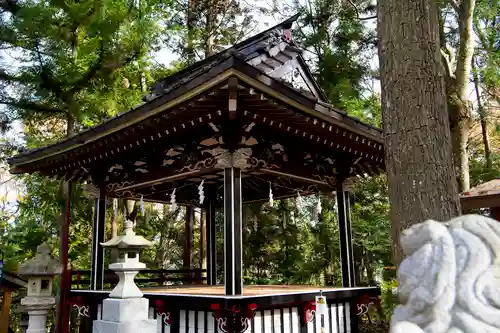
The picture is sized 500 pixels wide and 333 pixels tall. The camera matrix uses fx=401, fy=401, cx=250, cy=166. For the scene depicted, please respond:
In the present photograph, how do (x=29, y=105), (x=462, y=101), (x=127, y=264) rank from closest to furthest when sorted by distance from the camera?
1. (x=127, y=264)
2. (x=29, y=105)
3. (x=462, y=101)

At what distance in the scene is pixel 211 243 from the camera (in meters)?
9.49

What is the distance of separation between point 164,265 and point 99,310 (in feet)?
26.5

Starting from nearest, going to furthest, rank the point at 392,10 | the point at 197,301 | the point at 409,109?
the point at 409,109
the point at 392,10
the point at 197,301

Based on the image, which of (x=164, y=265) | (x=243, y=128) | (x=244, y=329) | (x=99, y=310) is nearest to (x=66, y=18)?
(x=243, y=128)

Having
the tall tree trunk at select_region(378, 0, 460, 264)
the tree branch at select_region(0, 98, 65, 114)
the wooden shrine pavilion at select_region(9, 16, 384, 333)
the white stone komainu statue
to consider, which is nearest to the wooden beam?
the wooden shrine pavilion at select_region(9, 16, 384, 333)

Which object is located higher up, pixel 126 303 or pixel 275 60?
pixel 275 60

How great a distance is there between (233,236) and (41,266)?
Result: 11.9 ft

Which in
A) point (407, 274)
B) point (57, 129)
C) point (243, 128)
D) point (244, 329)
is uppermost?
point (57, 129)

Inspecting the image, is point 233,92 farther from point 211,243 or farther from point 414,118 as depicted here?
point 211,243

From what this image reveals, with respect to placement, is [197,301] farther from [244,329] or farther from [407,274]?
[407,274]

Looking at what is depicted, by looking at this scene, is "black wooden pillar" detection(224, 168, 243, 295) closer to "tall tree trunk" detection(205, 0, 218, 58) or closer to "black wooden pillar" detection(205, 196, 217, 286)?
"black wooden pillar" detection(205, 196, 217, 286)

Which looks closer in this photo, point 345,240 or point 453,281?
point 453,281

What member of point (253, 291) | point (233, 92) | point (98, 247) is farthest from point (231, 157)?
point (98, 247)

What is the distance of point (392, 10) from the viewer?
3.37 metres
